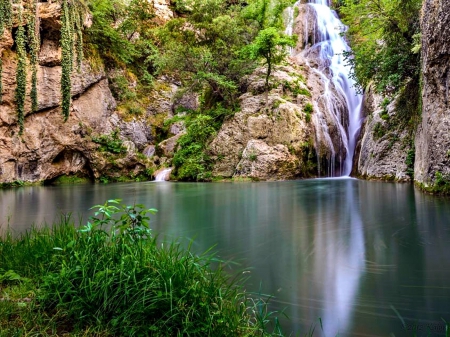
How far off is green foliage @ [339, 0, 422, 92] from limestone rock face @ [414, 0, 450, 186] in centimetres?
230

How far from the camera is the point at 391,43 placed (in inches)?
480

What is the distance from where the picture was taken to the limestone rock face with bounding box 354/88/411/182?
13.4 m

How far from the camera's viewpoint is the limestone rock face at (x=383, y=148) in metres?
13.4

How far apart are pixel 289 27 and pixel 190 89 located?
1258 centimetres

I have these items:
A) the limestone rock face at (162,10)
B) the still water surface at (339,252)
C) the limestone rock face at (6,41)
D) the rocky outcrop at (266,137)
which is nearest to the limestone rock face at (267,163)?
the rocky outcrop at (266,137)

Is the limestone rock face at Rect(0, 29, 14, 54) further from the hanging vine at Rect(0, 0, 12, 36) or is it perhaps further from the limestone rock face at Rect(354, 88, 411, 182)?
the limestone rock face at Rect(354, 88, 411, 182)

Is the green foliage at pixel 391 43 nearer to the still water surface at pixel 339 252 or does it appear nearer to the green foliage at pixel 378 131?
the green foliage at pixel 378 131

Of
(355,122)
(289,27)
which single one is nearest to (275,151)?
(355,122)

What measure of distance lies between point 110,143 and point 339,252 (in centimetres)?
1920

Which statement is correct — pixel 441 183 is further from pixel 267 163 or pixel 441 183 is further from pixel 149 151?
pixel 149 151

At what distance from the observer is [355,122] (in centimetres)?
1894

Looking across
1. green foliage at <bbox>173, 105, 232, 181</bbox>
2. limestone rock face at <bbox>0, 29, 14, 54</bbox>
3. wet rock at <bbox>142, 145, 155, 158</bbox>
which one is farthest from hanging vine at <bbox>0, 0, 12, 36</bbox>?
Answer: wet rock at <bbox>142, 145, 155, 158</bbox>

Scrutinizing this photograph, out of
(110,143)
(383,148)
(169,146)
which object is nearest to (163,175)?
(169,146)

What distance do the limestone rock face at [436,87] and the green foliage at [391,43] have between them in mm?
2304
